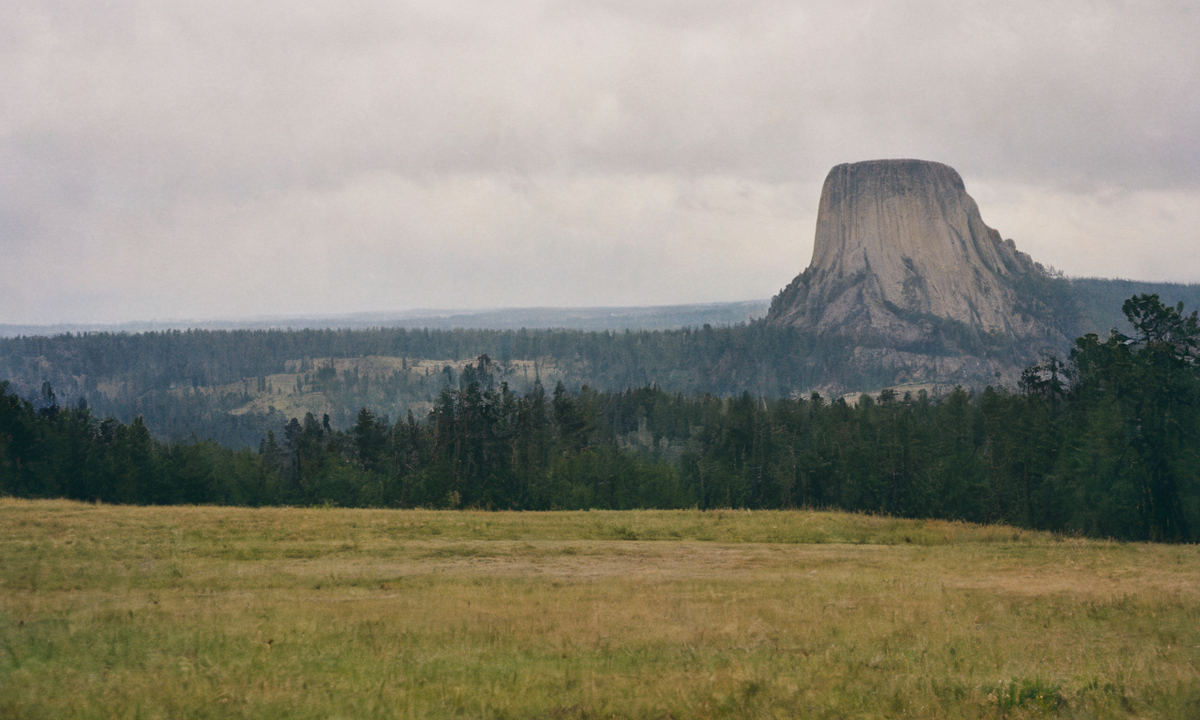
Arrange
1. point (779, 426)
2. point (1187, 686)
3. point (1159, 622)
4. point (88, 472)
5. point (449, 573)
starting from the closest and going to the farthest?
1. point (1187, 686)
2. point (1159, 622)
3. point (449, 573)
4. point (88, 472)
5. point (779, 426)

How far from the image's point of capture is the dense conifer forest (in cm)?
5809

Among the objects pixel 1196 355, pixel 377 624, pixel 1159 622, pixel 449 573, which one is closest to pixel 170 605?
pixel 377 624

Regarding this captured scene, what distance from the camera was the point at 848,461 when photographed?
299 feet

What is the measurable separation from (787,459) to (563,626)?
84136 millimetres

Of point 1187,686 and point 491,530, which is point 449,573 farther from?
point 1187,686

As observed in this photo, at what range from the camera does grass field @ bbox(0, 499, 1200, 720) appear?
44.5ft

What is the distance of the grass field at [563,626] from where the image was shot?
13.6m

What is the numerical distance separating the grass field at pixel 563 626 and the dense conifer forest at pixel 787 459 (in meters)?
25.6

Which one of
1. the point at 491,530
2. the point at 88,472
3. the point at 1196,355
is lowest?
the point at 88,472

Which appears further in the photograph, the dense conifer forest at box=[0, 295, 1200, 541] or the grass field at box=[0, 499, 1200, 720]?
the dense conifer forest at box=[0, 295, 1200, 541]

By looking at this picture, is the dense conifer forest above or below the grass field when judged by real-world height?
below

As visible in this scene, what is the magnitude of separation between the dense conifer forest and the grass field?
25.6 metres

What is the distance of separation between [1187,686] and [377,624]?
14993 mm

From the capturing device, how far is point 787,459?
101 m
